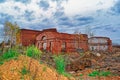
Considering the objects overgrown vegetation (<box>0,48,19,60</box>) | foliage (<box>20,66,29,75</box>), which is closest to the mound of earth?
foliage (<box>20,66,29,75</box>)

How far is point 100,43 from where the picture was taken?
132 feet

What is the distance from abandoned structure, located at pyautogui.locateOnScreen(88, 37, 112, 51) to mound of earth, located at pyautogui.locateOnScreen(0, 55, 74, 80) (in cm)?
3233

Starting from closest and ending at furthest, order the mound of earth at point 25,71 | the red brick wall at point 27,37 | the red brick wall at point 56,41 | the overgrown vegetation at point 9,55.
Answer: the mound of earth at point 25,71
the overgrown vegetation at point 9,55
the red brick wall at point 56,41
the red brick wall at point 27,37

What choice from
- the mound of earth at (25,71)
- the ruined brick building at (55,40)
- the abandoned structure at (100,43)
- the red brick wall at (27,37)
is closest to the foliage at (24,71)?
the mound of earth at (25,71)

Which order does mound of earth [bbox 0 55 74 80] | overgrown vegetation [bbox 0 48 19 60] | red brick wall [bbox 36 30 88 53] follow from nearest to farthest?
mound of earth [bbox 0 55 74 80], overgrown vegetation [bbox 0 48 19 60], red brick wall [bbox 36 30 88 53]

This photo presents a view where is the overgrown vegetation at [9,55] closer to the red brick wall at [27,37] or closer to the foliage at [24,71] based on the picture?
the foliage at [24,71]

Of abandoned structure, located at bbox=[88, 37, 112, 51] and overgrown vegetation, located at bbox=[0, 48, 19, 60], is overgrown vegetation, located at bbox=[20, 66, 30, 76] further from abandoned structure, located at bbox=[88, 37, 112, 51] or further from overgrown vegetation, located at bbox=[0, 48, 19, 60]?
abandoned structure, located at bbox=[88, 37, 112, 51]

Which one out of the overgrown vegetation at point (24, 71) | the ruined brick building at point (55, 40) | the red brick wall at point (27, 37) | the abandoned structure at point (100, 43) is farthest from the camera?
the abandoned structure at point (100, 43)

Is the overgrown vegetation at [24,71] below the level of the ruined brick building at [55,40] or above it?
below

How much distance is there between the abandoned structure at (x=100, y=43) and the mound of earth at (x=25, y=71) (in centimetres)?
3233

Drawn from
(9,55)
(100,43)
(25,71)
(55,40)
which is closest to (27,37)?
(55,40)

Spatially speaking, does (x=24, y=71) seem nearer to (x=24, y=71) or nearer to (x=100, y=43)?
(x=24, y=71)

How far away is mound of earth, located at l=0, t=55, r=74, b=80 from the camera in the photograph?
664 centimetres

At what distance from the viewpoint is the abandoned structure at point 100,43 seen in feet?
130
